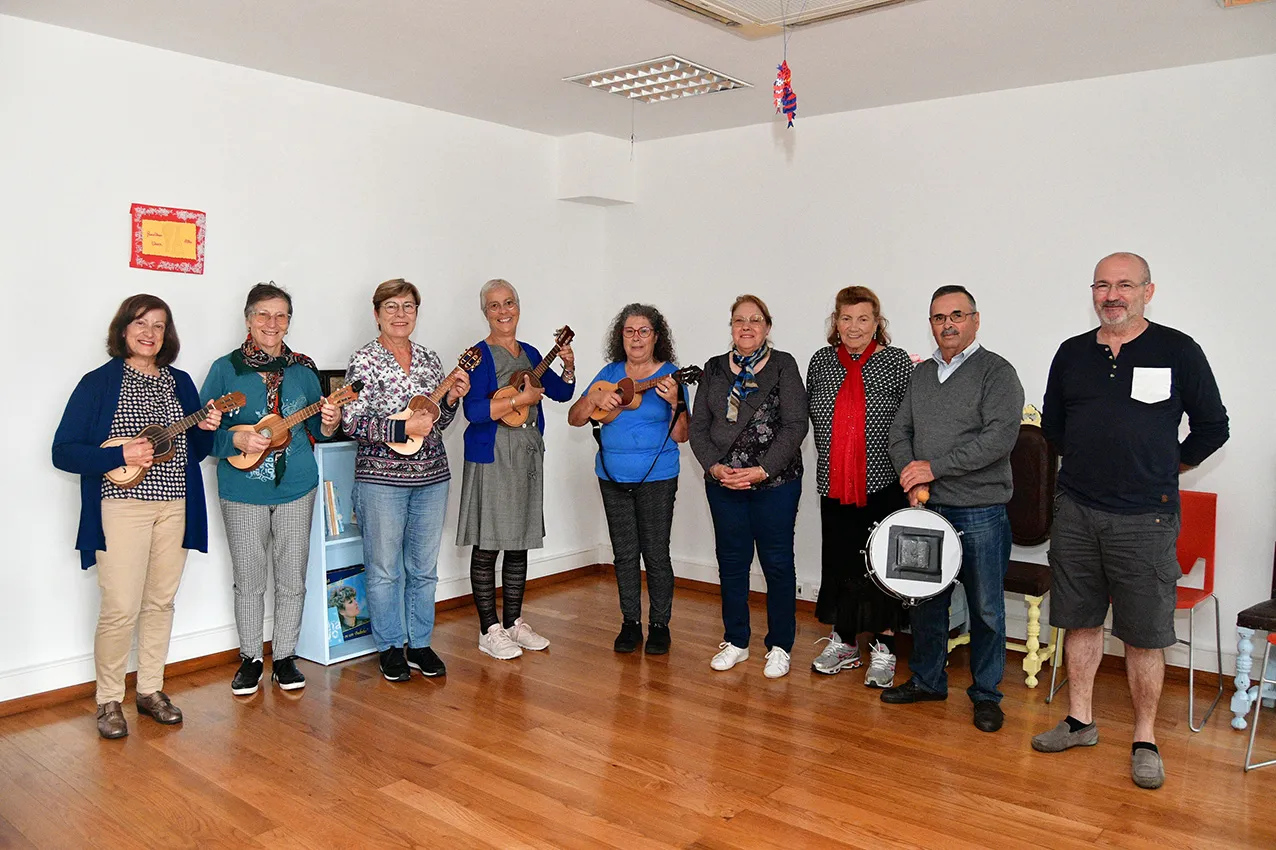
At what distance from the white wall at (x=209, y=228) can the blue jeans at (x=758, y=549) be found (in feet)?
5.79

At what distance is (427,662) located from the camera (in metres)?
4.52

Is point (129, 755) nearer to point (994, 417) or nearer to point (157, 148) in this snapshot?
point (157, 148)

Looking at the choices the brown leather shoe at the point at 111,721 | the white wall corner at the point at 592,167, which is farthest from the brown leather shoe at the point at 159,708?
the white wall corner at the point at 592,167

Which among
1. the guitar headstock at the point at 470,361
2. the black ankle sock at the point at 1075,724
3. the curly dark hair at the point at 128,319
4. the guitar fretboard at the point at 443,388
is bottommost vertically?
the black ankle sock at the point at 1075,724

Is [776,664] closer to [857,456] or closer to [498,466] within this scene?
[857,456]

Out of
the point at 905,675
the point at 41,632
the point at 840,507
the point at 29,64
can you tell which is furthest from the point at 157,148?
the point at 905,675

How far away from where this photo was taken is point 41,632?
408 cm

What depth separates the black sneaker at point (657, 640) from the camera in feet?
15.9

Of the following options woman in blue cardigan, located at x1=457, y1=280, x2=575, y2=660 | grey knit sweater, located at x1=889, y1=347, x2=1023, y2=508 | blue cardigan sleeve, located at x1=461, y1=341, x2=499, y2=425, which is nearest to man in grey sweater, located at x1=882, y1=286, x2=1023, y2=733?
grey knit sweater, located at x1=889, y1=347, x2=1023, y2=508

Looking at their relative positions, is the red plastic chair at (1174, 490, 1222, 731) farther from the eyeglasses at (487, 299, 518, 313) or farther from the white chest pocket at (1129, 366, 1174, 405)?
the eyeglasses at (487, 299, 518, 313)

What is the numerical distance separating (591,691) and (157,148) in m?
2.91

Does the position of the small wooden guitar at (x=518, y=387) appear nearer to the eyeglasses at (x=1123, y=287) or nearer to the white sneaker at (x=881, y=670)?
the white sneaker at (x=881, y=670)

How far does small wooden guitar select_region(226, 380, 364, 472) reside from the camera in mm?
4086

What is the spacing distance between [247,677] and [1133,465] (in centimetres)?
346
